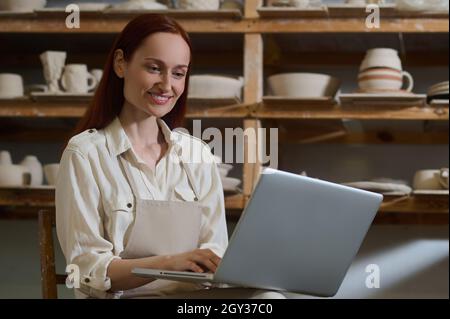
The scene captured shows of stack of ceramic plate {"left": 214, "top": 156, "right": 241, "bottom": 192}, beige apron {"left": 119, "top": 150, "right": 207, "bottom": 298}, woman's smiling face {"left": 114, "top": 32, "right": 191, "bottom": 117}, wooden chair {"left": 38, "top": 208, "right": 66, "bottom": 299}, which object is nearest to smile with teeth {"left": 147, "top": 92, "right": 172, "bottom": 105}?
woman's smiling face {"left": 114, "top": 32, "right": 191, "bottom": 117}

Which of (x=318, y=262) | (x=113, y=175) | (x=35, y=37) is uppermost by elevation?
(x=35, y=37)

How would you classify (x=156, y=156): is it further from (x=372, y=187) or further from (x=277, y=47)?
(x=277, y=47)

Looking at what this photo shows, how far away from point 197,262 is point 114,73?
352mm

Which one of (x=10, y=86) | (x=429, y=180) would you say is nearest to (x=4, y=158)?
(x=10, y=86)

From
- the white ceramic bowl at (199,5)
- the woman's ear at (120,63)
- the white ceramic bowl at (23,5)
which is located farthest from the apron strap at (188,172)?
the white ceramic bowl at (23,5)

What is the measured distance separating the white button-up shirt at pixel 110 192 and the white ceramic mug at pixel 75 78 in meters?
0.83

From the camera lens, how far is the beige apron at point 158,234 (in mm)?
1222

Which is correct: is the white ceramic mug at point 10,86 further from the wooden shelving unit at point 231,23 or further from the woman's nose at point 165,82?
the woman's nose at point 165,82

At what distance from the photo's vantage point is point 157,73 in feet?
4.19

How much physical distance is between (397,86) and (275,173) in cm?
117

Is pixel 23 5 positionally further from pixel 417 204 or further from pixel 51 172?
pixel 417 204
